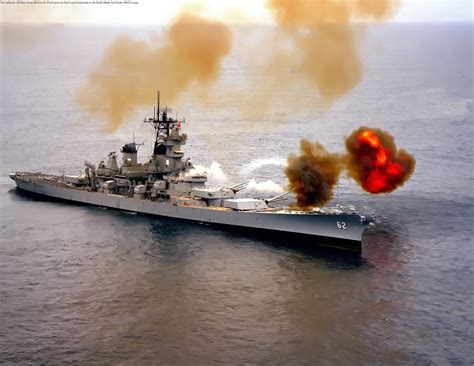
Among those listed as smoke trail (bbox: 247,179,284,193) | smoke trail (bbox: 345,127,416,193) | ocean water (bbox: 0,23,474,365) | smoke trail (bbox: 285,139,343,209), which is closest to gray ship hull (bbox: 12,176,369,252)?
ocean water (bbox: 0,23,474,365)

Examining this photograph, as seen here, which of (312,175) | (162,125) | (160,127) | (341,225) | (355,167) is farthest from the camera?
(162,125)

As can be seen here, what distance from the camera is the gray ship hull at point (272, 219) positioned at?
60.2 m

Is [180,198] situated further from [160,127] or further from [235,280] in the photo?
[235,280]

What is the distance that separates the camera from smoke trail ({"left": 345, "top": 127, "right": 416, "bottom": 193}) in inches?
2463

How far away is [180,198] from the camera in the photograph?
69938 mm

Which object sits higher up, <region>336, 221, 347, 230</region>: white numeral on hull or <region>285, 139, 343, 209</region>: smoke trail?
<region>285, 139, 343, 209</region>: smoke trail

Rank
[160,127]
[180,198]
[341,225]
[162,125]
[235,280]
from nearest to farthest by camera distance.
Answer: [235,280] → [341,225] → [180,198] → [160,127] → [162,125]

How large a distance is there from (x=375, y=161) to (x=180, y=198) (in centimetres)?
1825

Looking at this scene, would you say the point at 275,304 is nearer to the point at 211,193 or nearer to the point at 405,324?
the point at 405,324

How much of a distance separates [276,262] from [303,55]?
1840 centimetres

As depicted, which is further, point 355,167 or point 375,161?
point 355,167

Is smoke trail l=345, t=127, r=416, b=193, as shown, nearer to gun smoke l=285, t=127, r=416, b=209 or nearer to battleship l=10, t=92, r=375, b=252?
gun smoke l=285, t=127, r=416, b=209

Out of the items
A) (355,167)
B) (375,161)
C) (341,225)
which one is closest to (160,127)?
(355,167)

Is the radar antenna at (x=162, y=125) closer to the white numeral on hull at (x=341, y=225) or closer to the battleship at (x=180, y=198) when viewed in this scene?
the battleship at (x=180, y=198)
